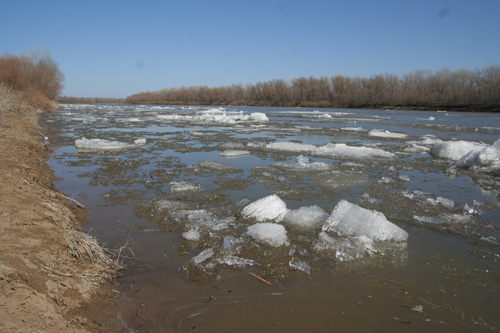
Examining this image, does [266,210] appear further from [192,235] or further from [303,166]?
[303,166]

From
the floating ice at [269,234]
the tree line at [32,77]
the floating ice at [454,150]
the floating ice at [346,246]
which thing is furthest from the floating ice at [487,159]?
the tree line at [32,77]

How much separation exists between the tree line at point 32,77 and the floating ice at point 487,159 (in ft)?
67.8

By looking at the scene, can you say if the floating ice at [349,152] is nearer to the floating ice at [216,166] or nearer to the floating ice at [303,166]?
the floating ice at [303,166]

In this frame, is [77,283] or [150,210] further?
[150,210]

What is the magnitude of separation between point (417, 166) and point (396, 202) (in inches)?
108

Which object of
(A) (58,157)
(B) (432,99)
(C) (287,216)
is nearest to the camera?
→ (C) (287,216)

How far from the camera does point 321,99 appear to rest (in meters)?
59.7

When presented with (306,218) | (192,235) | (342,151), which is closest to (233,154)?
(342,151)

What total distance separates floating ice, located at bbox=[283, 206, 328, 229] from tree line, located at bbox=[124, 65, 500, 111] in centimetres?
4353

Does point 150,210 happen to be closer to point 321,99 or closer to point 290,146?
point 290,146

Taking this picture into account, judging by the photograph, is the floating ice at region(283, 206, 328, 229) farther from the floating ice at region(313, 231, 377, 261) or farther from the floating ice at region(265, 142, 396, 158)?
the floating ice at region(265, 142, 396, 158)

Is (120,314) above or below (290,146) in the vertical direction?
below

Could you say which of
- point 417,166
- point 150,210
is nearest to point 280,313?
point 150,210

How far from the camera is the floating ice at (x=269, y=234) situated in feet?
8.60
